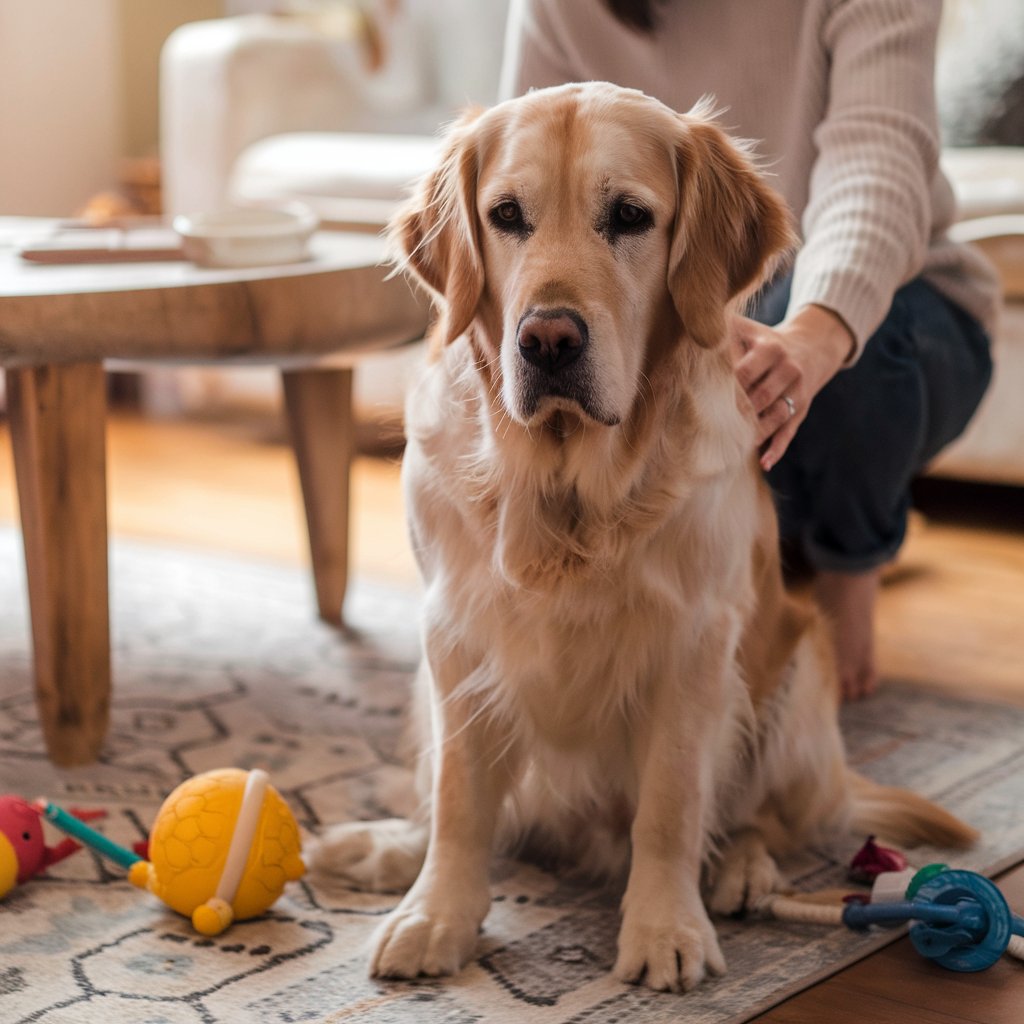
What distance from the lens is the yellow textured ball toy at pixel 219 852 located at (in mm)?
1383

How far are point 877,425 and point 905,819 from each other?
601mm

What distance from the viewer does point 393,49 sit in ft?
14.0

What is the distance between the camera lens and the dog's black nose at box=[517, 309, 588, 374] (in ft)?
4.07

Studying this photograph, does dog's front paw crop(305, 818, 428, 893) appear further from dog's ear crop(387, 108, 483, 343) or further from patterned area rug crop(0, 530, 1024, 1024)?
dog's ear crop(387, 108, 483, 343)

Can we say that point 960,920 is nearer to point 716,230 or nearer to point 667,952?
point 667,952

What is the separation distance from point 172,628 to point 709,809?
125 centimetres

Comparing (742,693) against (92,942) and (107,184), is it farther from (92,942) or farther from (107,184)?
(107,184)

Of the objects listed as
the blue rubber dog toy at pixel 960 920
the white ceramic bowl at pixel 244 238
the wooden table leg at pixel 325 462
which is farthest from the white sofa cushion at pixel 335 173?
the blue rubber dog toy at pixel 960 920

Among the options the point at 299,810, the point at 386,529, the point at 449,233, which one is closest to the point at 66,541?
the point at 299,810

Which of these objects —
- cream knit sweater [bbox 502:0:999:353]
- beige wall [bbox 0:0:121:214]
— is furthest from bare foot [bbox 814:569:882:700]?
beige wall [bbox 0:0:121:214]

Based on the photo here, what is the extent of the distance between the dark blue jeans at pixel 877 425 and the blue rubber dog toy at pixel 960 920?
30.1 inches

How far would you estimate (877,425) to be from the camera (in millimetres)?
2008

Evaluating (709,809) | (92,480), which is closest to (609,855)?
(709,809)

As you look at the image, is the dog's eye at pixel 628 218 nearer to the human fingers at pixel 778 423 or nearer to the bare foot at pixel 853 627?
→ the human fingers at pixel 778 423
